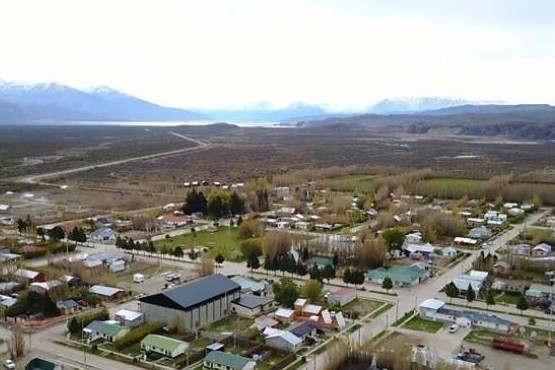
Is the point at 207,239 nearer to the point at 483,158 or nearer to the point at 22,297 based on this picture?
the point at 22,297

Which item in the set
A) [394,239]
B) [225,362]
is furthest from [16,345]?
[394,239]

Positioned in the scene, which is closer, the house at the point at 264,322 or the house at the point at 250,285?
the house at the point at 264,322

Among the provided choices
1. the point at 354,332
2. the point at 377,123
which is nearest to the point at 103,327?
the point at 354,332

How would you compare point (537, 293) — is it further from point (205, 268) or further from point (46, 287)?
point (46, 287)

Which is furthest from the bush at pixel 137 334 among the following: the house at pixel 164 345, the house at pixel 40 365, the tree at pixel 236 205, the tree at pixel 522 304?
the tree at pixel 236 205

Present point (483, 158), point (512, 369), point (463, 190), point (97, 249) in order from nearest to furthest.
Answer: point (512, 369), point (97, 249), point (463, 190), point (483, 158)

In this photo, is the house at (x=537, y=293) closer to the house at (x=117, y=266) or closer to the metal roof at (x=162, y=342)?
the metal roof at (x=162, y=342)
